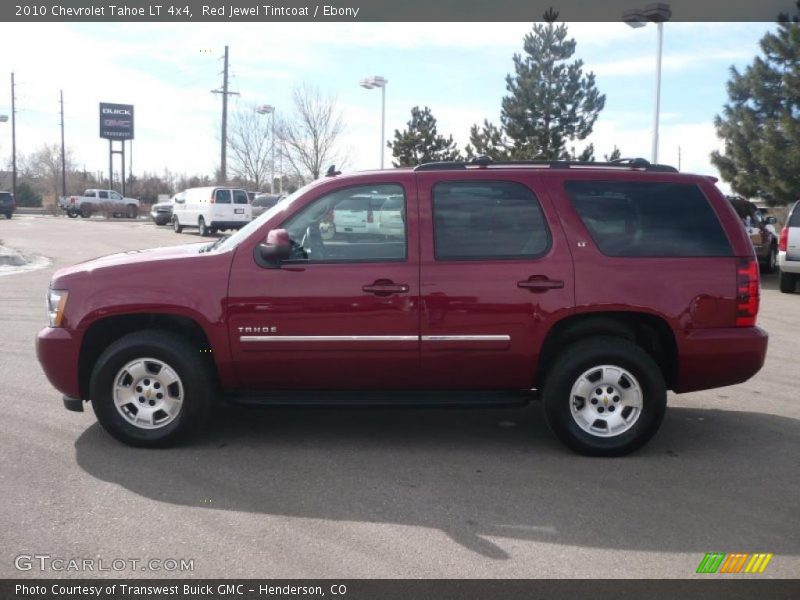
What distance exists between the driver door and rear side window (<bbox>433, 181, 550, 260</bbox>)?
0.70 ft

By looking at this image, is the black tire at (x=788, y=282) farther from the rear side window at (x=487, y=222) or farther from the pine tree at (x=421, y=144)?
the pine tree at (x=421, y=144)

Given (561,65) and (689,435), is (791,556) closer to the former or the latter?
(689,435)

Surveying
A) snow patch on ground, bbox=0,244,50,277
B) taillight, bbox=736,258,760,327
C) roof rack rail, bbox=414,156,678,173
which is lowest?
snow patch on ground, bbox=0,244,50,277

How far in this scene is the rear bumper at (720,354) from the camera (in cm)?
534

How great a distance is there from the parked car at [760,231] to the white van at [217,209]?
18936 millimetres

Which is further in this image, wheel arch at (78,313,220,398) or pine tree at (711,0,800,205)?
pine tree at (711,0,800,205)

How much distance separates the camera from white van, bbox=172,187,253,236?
31.1 m

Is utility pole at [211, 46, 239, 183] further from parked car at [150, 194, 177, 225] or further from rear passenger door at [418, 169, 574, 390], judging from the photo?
rear passenger door at [418, 169, 574, 390]

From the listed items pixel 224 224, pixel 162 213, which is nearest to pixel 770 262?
pixel 224 224

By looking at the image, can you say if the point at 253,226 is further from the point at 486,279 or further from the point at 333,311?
the point at 486,279

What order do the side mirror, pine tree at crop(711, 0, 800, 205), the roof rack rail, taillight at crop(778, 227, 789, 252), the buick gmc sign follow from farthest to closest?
the buick gmc sign < pine tree at crop(711, 0, 800, 205) < taillight at crop(778, 227, 789, 252) < the roof rack rail < the side mirror

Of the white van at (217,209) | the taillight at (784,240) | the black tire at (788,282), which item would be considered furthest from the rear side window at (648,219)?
the white van at (217,209)

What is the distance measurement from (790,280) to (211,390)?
13261 millimetres

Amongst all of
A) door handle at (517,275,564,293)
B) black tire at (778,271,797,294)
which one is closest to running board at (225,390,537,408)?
door handle at (517,275,564,293)
